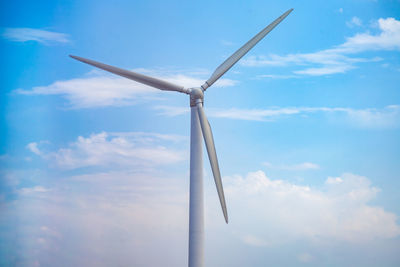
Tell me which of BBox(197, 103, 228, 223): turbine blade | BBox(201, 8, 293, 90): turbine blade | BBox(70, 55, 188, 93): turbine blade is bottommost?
BBox(197, 103, 228, 223): turbine blade

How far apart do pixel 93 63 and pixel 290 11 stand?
1509 cm

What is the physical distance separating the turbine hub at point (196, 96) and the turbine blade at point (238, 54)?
34.7 inches

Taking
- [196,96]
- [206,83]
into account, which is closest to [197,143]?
[196,96]

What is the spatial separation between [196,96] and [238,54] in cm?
509

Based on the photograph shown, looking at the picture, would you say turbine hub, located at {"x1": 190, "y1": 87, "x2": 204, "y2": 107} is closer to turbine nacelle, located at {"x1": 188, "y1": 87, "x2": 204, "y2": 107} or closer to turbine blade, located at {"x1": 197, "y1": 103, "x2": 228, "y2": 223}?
turbine nacelle, located at {"x1": 188, "y1": 87, "x2": 204, "y2": 107}

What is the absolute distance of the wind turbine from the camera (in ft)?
94.3

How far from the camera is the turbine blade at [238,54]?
31.9m

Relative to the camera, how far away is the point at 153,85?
31.9 metres

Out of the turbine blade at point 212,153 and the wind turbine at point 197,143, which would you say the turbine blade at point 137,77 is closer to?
the wind turbine at point 197,143

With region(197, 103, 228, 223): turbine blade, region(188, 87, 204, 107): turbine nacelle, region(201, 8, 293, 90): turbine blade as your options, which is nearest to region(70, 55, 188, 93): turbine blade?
region(188, 87, 204, 107): turbine nacelle

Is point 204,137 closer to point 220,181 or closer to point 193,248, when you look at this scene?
point 220,181

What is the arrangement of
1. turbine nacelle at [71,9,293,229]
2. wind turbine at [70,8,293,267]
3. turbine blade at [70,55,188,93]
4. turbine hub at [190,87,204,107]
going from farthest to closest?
turbine blade at [70,55,188,93], turbine hub at [190,87,204,107], turbine nacelle at [71,9,293,229], wind turbine at [70,8,293,267]

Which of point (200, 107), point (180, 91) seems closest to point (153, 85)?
point (180, 91)

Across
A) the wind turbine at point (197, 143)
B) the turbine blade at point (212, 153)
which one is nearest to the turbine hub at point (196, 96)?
the wind turbine at point (197, 143)
